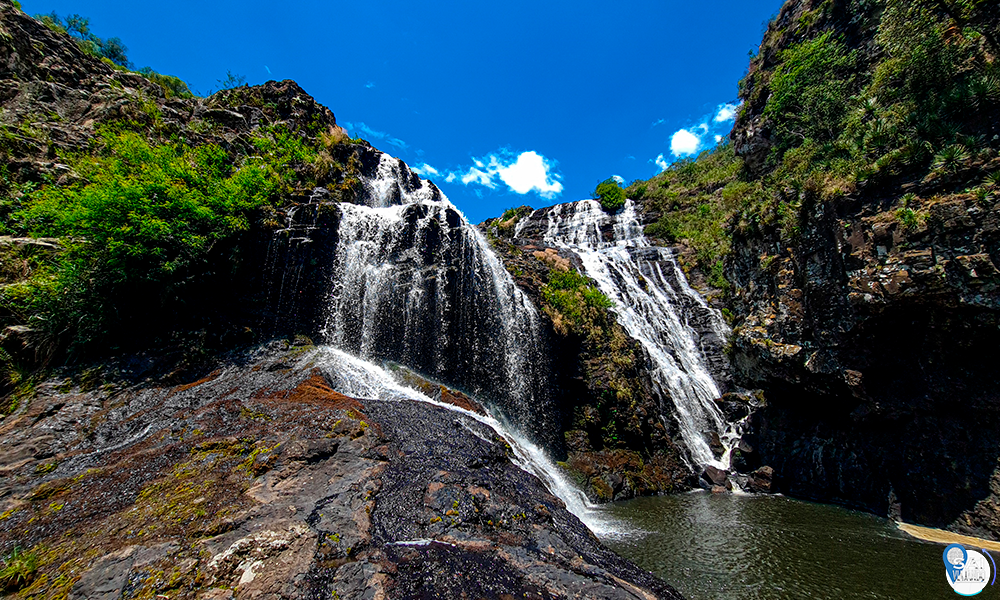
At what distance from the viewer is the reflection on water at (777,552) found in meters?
5.75

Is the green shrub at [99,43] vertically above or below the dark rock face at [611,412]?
above

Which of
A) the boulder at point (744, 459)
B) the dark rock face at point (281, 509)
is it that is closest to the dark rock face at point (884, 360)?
the boulder at point (744, 459)

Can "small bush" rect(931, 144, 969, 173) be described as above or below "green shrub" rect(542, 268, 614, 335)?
above

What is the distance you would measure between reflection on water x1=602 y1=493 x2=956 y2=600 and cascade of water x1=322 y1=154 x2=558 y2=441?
5884mm

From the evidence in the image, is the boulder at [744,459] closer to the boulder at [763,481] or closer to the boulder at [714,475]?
the boulder at [763,481]

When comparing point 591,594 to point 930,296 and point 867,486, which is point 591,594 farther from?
point 867,486

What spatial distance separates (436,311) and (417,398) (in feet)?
15.6

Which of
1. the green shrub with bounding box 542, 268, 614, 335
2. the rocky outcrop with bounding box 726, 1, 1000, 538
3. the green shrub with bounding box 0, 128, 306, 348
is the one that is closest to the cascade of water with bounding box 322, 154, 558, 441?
the green shrub with bounding box 542, 268, 614, 335

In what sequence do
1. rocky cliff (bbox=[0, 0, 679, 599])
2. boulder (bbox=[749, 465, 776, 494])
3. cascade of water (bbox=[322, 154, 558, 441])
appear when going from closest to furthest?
1. rocky cliff (bbox=[0, 0, 679, 599])
2. boulder (bbox=[749, 465, 776, 494])
3. cascade of water (bbox=[322, 154, 558, 441])

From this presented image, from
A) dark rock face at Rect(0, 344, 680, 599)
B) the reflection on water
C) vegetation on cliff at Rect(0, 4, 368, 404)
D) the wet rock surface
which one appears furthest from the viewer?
the wet rock surface

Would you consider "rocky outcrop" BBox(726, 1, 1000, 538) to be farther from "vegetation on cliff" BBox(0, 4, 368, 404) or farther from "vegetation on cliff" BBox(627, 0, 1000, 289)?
"vegetation on cliff" BBox(0, 4, 368, 404)

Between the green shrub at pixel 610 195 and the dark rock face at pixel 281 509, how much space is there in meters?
30.9

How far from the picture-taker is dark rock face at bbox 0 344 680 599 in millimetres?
3301

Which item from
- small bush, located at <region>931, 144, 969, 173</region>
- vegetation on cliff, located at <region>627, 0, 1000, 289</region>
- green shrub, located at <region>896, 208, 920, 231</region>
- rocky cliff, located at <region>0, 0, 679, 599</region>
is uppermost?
vegetation on cliff, located at <region>627, 0, 1000, 289</region>
